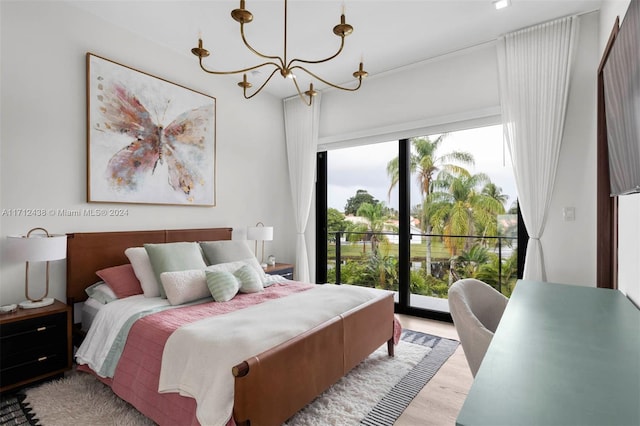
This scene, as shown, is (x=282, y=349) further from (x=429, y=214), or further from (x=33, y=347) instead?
(x=429, y=214)

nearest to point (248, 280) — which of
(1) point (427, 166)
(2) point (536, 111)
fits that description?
(1) point (427, 166)

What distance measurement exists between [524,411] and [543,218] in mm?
2819

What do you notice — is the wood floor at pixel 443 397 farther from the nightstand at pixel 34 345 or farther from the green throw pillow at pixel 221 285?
the nightstand at pixel 34 345

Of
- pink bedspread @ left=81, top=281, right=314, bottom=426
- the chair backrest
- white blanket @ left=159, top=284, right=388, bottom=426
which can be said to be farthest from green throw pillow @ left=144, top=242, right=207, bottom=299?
the chair backrest

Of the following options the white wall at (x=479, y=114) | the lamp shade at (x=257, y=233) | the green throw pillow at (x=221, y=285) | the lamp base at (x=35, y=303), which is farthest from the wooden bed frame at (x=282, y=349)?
the white wall at (x=479, y=114)

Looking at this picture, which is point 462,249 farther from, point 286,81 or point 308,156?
point 286,81

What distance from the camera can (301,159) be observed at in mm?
4766

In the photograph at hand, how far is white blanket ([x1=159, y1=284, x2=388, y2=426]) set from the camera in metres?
1.54

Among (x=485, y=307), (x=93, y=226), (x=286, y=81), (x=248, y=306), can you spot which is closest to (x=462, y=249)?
(x=485, y=307)

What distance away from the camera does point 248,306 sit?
8.00ft

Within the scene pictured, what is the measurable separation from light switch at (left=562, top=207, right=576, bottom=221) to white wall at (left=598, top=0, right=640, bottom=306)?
78 cm

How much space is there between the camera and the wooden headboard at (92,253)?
8.99 ft

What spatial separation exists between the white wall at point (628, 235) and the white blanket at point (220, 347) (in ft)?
5.37

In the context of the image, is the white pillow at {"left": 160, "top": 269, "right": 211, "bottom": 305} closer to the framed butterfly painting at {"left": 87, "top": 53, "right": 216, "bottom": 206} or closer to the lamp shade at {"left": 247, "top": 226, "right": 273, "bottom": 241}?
the framed butterfly painting at {"left": 87, "top": 53, "right": 216, "bottom": 206}
